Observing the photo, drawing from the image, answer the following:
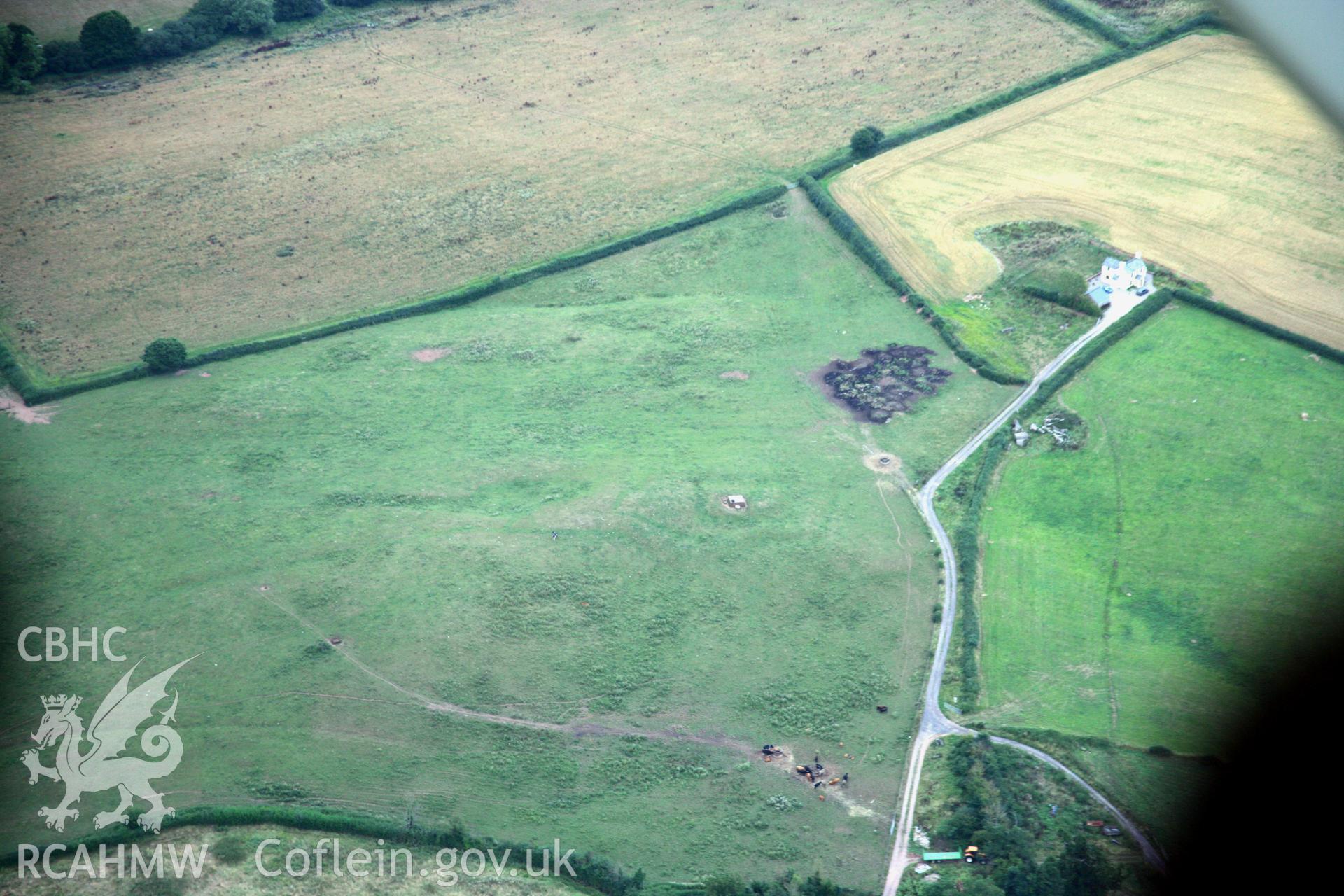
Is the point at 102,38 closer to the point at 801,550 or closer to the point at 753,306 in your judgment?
the point at 753,306

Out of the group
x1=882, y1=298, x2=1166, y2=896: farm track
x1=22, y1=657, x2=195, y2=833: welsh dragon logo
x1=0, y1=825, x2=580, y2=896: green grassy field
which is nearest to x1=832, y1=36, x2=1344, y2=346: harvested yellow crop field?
x1=882, y1=298, x2=1166, y2=896: farm track

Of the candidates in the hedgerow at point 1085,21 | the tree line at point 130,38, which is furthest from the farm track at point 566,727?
the tree line at point 130,38

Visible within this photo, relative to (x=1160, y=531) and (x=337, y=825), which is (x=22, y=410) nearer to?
(x=337, y=825)

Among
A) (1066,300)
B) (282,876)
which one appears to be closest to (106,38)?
(1066,300)

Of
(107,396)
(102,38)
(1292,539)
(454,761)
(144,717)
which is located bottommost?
(1292,539)

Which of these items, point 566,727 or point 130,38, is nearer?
point 566,727

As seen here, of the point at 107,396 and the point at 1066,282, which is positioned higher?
the point at 107,396

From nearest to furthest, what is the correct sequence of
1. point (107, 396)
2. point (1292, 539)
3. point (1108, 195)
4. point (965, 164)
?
1. point (1292, 539)
2. point (107, 396)
3. point (1108, 195)
4. point (965, 164)

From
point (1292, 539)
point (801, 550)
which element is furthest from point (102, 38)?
point (1292, 539)
